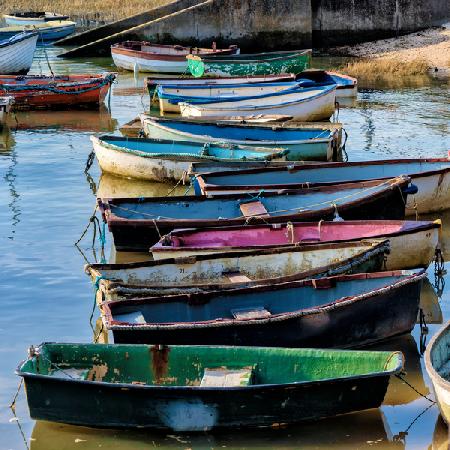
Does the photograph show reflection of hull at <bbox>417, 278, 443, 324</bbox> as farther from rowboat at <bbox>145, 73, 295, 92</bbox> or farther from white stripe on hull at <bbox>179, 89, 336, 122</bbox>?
rowboat at <bbox>145, 73, 295, 92</bbox>

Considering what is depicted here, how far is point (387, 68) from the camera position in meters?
28.2

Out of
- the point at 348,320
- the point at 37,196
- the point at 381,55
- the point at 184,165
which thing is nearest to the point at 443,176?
the point at 184,165

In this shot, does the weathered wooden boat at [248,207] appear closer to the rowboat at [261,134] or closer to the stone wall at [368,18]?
the rowboat at [261,134]

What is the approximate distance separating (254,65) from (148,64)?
4.13 metres

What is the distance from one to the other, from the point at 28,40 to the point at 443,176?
17523 millimetres

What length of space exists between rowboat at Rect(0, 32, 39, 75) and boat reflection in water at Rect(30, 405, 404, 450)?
2085 cm

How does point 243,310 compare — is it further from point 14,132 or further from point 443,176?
point 14,132

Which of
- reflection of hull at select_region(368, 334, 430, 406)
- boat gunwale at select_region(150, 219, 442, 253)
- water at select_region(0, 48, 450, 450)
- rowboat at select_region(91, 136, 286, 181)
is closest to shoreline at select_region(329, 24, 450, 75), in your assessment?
water at select_region(0, 48, 450, 450)

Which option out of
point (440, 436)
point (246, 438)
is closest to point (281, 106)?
point (440, 436)

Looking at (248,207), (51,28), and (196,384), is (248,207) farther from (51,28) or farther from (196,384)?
(51,28)

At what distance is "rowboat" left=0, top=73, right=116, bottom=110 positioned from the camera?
74.6 feet

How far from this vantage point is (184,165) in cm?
1551

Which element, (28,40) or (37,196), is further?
(28,40)

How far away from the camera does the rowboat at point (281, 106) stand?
19453 mm
